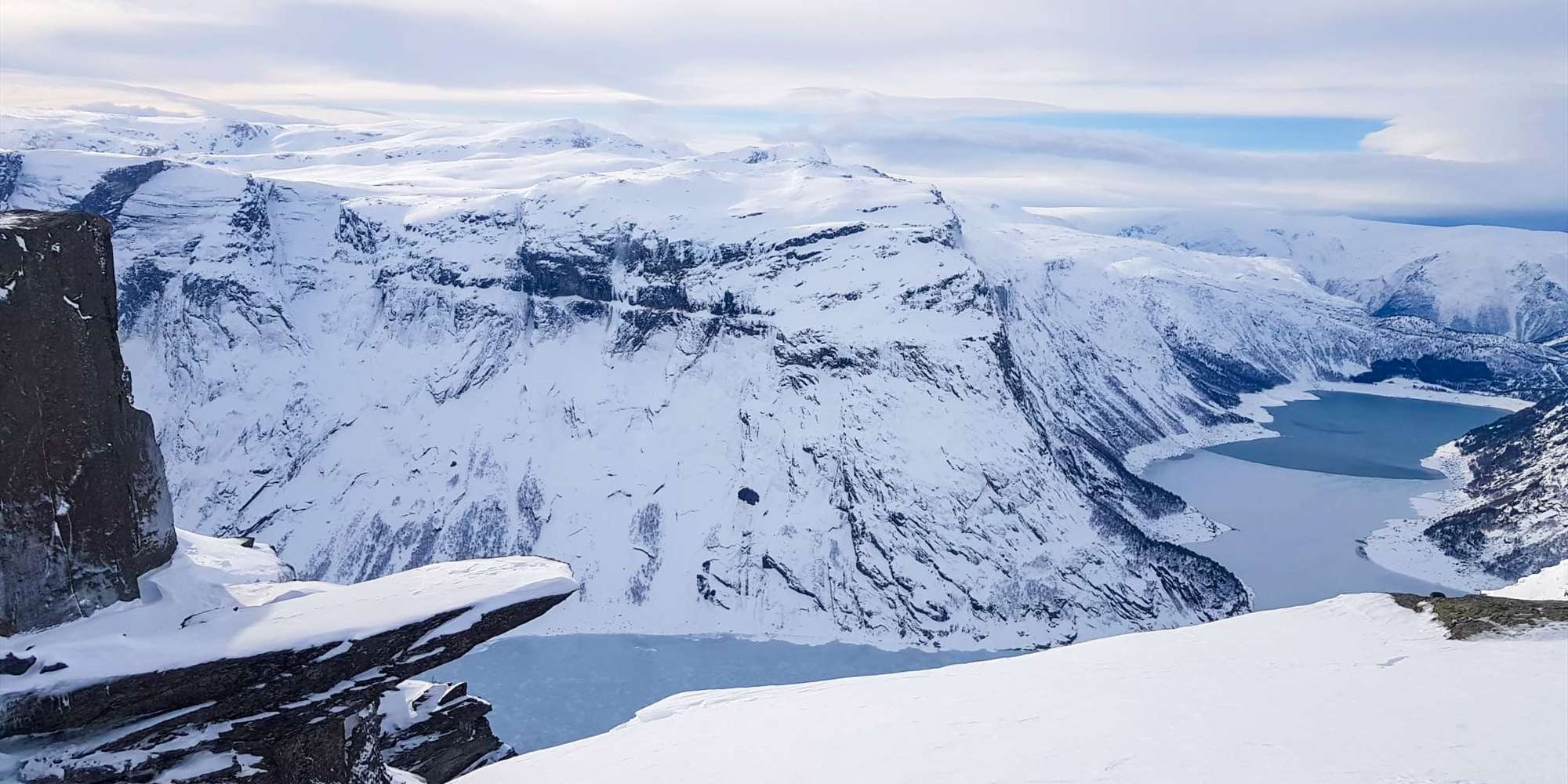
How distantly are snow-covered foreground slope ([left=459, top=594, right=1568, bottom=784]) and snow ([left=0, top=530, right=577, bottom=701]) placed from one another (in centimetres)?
430

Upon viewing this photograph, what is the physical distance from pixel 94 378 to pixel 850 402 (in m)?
106

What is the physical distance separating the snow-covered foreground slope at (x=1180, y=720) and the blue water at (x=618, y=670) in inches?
2697

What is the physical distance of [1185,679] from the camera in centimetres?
1775

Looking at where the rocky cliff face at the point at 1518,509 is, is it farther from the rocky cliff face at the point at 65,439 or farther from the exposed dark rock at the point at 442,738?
the rocky cliff face at the point at 65,439

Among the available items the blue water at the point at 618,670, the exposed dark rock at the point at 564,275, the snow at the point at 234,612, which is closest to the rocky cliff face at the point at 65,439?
the snow at the point at 234,612

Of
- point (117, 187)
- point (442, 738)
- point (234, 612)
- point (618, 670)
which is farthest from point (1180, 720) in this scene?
point (117, 187)

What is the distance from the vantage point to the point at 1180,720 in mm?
15461

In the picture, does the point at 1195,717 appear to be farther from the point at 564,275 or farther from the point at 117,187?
the point at 117,187

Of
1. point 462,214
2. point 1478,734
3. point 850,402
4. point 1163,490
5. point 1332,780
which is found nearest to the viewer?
point 1332,780

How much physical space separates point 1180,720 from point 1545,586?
1922 cm

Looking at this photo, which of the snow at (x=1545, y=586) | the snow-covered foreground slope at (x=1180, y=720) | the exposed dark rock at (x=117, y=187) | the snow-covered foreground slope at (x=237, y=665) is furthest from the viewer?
the exposed dark rock at (x=117, y=187)

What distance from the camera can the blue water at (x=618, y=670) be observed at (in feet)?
283

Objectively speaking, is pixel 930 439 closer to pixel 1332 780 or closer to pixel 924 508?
pixel 924 508

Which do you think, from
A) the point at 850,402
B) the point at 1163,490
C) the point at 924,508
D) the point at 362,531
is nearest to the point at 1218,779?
the point at 924,508
